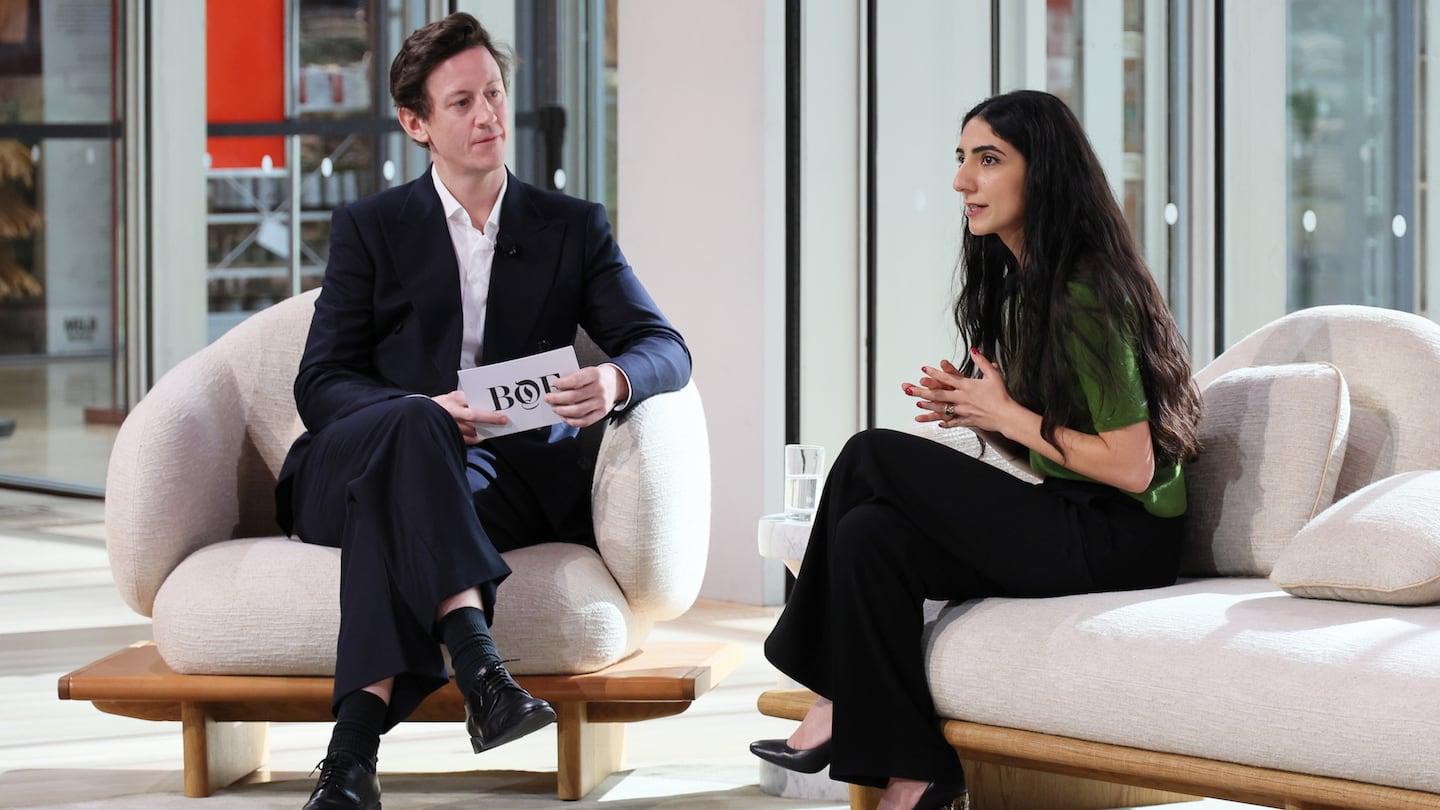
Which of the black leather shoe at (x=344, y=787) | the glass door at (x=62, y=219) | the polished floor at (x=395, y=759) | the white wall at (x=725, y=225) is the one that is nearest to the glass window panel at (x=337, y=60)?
the glass door at (x=62, y=219)

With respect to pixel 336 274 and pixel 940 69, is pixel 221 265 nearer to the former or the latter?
pixel 940 69

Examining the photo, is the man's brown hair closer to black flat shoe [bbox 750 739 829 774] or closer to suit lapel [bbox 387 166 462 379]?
suit lapel [bbox 387 166 462 379]

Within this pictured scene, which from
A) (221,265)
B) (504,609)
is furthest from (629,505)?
(221,265)

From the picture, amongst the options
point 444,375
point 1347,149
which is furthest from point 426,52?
point 1347,149

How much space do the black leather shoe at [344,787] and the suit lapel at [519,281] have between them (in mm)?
771

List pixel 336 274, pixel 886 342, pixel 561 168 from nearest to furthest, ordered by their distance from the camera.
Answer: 1. pixel 336 274
2. pixel 886 342
3. pixel 561 168

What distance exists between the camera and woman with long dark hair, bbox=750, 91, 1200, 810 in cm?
209

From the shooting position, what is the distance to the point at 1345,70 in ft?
16.1

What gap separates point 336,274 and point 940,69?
8.07ft

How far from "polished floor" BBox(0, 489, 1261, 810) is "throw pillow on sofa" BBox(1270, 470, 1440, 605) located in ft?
1.90

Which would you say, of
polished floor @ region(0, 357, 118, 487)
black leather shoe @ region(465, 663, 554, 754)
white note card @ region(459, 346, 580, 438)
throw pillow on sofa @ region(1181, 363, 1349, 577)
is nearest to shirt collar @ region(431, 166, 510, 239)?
white note card @ region(459, 346, 580, 438)

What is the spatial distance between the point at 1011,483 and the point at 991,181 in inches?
16.6

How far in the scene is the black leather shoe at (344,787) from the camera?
2.07m

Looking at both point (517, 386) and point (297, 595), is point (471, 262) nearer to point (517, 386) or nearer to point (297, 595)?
point (517, 386)
